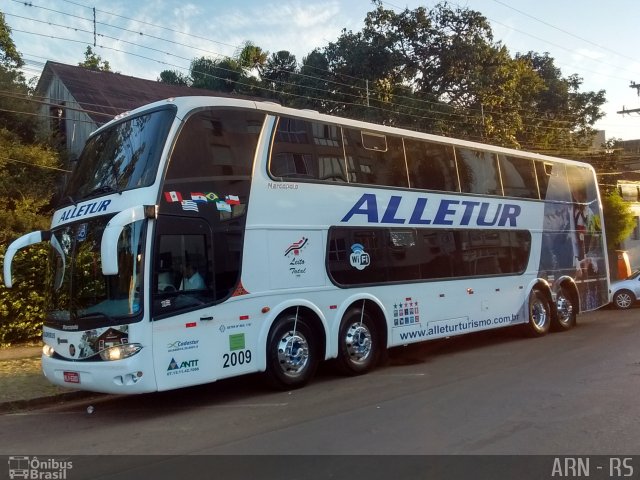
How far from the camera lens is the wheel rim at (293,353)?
8.45 m

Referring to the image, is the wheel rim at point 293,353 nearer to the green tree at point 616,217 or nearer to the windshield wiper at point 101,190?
the windshield wiper at point 101,190

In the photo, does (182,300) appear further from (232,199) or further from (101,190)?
(101,190)

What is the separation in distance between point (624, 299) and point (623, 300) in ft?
0.15

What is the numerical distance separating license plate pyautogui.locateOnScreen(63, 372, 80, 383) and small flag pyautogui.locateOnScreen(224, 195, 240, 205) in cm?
289

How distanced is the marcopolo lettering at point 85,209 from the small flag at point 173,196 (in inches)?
32.7

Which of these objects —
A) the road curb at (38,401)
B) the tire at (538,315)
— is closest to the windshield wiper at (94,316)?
the road curb at (38,401)

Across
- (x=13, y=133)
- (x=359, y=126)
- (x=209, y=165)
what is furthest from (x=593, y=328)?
(x=13, y=133)

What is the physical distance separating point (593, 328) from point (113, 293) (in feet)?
39.1

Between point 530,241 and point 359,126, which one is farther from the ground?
point 359,126

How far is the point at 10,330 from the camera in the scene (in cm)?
1315

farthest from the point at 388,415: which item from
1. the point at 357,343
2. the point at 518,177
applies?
the point at 518,177

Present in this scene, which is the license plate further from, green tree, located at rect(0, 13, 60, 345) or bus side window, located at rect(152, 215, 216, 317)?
green tree, located at rect(0, 13, 60, 345)

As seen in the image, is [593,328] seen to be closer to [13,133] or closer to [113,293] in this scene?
[113,293]

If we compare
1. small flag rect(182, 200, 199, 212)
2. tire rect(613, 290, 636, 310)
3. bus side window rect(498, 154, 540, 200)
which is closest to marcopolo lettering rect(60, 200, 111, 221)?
small flag rect(182, 200, 199, 212)
